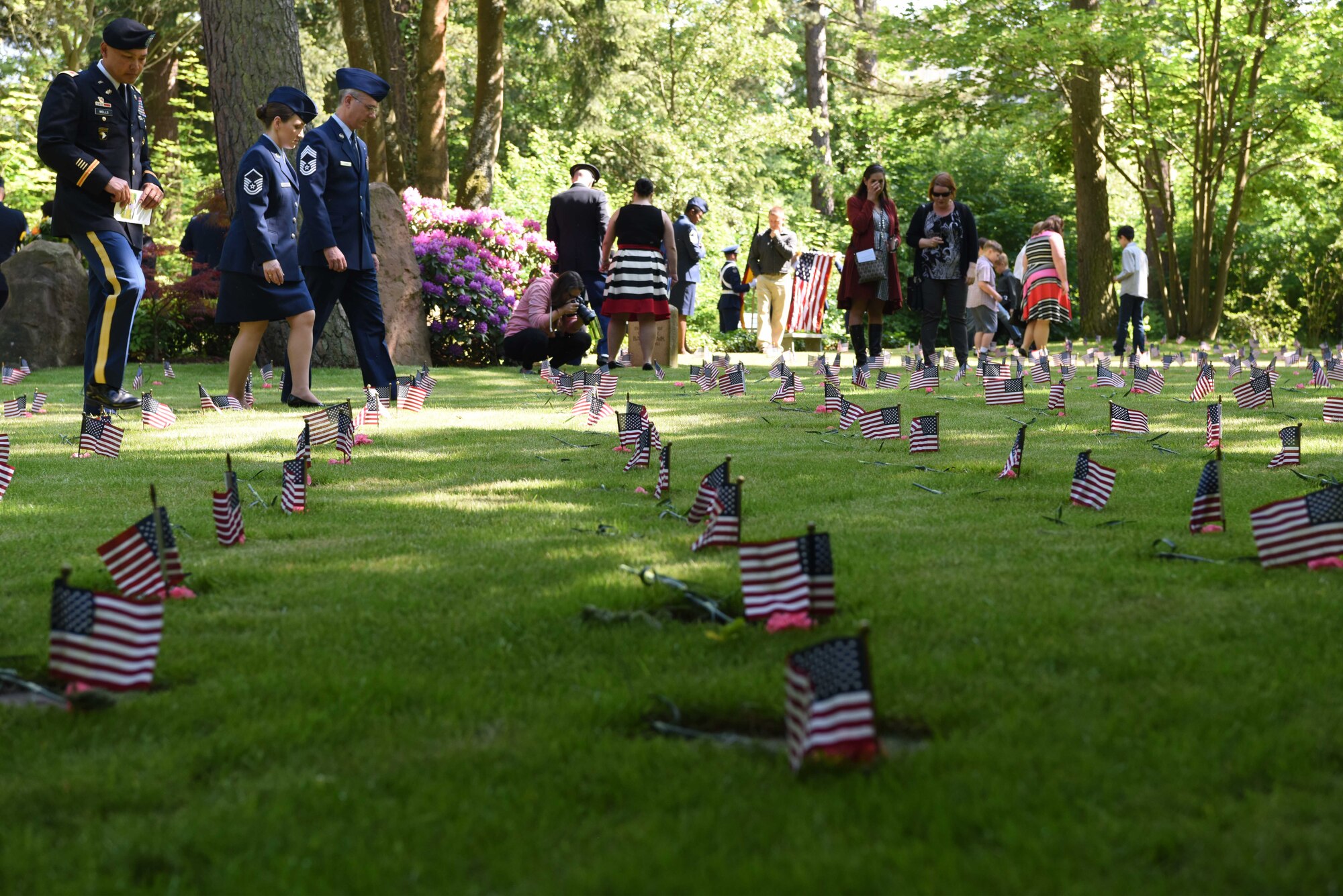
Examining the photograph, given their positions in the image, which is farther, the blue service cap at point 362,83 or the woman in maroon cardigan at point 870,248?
the woman in maroon cardigan at point 870,248

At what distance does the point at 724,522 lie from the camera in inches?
149

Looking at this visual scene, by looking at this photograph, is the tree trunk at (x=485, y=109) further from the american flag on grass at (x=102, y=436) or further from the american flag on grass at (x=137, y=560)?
the american flag on grass at (x=137, y=560)

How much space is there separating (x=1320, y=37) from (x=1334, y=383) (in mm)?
15412

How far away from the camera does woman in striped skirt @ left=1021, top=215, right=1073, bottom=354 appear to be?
48.0 feet

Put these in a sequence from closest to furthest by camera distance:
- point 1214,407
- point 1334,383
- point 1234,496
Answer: point 1234,496
point 1214,407
point 1334,383

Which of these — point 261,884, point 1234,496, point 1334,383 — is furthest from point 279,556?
point 1334,383

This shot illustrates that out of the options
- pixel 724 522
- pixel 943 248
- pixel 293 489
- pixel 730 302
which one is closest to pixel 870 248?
pixel 943 248

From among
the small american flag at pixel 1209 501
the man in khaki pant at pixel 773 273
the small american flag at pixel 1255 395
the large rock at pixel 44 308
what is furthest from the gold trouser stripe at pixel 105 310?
the man in khaki pant at pixel 773 273

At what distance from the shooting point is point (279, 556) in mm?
3896

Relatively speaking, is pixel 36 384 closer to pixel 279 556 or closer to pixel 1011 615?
pixel 279 556

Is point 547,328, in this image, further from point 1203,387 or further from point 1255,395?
point 1255,395

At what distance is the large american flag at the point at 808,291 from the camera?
950 inches

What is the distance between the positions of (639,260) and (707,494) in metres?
9.36

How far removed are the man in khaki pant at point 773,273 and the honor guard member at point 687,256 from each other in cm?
86
